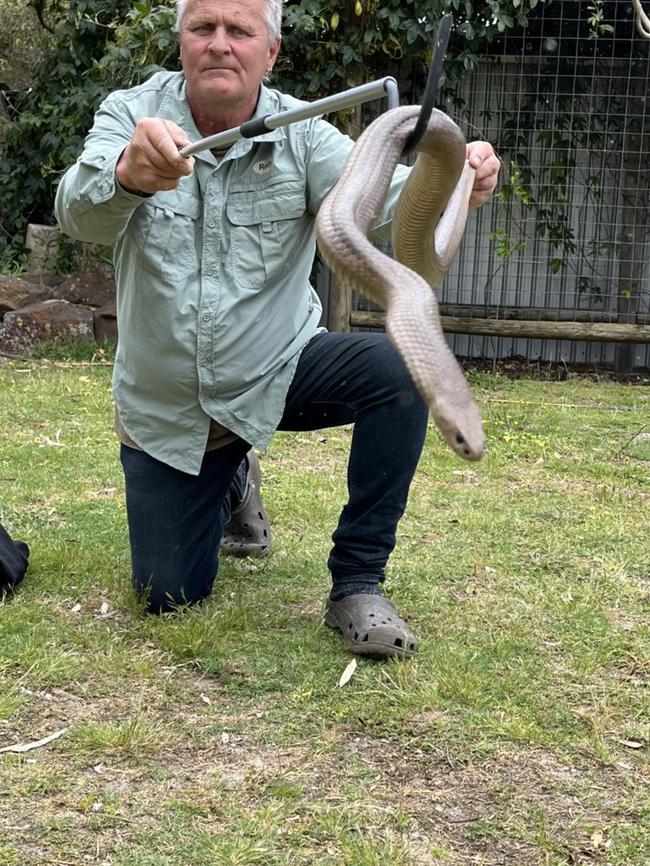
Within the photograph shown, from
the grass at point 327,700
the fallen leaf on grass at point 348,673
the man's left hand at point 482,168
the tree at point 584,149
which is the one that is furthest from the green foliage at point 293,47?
the fallen leaf on grass at point 348,673

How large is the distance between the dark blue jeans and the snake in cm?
62

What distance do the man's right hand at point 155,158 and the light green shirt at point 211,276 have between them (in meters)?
0.42

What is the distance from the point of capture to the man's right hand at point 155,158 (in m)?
2.24

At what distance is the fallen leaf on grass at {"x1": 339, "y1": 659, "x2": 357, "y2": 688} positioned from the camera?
2.69 m

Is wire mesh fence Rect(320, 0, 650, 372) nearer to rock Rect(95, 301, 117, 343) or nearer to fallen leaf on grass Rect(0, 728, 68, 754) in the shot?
rock Rect(95, 301, 117, 343)

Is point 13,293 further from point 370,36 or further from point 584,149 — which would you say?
point 584,149

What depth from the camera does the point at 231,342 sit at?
9.46 ft

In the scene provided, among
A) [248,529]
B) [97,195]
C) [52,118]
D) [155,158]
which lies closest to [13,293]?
[52,118]

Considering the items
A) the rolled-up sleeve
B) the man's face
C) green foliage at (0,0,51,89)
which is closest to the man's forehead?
the man's face

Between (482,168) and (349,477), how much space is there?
98 centimetres

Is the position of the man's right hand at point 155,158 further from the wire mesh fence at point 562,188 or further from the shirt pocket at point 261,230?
the wire mesh fence at point 562,188

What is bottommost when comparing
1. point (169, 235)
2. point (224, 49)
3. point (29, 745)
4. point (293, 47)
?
point (29, 745)

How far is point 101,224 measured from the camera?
2615mm

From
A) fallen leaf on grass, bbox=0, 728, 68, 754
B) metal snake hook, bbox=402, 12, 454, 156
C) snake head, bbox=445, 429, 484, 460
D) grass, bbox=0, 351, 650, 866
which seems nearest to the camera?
snake head, bbox=445, 429, 484, 460
